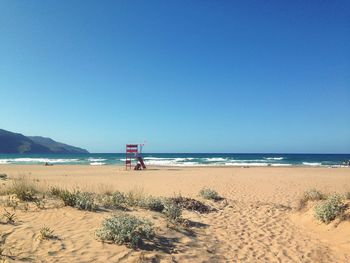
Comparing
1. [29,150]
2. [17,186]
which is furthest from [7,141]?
[17,186]

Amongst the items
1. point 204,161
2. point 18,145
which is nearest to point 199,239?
point 204,161

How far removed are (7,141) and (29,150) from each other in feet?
35.6

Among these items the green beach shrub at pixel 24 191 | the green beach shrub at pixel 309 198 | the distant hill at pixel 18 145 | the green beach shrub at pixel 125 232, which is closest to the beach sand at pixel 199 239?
the green beach shrub at pixel 125 232

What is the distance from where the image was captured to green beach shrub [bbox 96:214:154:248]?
6.58 metres

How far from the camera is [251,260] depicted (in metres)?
6.85

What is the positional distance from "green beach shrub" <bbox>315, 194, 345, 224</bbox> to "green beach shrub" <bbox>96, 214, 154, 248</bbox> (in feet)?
17.3

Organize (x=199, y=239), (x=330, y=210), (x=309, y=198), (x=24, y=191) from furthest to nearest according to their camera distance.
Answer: (x=309, y=198), (x=24, y=191), (x=330, y=210), (x=199, y=239)

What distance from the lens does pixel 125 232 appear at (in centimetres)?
671

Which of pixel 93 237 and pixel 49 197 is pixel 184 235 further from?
pixel 49 197

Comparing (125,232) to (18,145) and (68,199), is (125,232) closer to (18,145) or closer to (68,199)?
(68,199)

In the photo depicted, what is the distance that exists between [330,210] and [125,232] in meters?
6.02

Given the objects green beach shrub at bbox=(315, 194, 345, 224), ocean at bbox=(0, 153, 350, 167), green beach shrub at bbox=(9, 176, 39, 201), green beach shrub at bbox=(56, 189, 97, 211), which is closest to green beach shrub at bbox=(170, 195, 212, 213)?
green beach shrub at bbox=(56, 189, 97, 211)

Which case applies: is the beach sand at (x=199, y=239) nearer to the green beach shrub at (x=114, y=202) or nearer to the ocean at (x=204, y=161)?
the green beach shrub at (x=114, y=202)

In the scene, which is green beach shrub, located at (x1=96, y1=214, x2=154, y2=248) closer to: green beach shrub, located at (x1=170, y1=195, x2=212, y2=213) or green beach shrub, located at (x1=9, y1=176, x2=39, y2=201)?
green beach shrub, located at (x1=9, y1=176, x2=39, y2=201)
